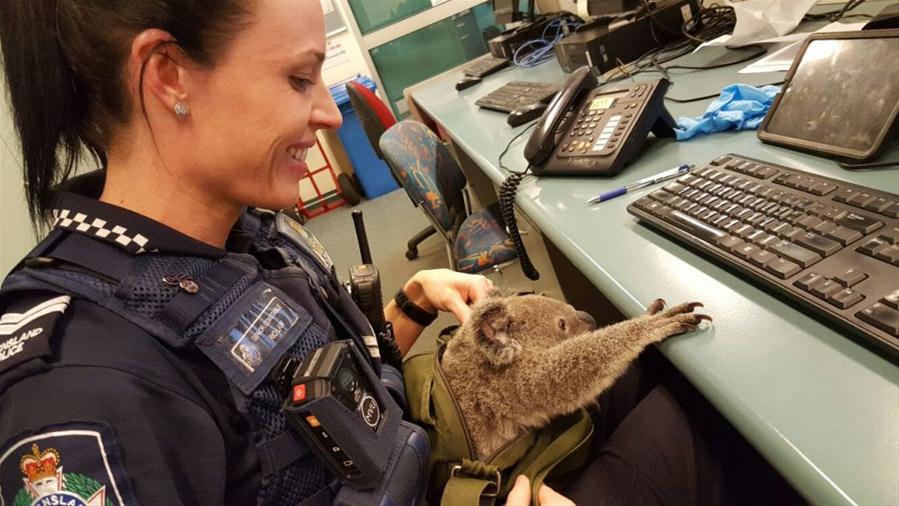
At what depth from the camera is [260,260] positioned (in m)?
0.90

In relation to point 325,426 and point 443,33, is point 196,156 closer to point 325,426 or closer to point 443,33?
point 325,426

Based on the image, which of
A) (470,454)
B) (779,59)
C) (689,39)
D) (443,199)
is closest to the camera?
(470,454)

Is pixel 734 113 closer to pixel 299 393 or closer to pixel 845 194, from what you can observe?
pixel 845 194

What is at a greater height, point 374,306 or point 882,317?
point 882,317

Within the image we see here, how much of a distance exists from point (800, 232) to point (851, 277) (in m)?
0.11

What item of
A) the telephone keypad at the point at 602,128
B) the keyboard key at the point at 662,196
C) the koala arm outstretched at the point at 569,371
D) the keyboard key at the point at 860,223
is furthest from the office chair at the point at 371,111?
the keyboard key at the point at 860,223

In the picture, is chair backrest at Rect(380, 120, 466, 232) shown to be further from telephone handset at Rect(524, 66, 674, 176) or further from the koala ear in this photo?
the koala ear

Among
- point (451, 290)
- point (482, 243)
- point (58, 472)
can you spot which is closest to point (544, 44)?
point (482, 243)

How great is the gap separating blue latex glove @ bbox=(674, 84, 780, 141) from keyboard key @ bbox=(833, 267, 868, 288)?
0.56 metres

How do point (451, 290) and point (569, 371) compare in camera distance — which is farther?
point (451, 290)

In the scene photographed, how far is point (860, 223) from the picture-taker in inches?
24.7

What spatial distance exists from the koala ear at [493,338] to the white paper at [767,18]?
111 cm

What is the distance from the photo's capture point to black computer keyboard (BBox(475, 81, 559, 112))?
1.83 m

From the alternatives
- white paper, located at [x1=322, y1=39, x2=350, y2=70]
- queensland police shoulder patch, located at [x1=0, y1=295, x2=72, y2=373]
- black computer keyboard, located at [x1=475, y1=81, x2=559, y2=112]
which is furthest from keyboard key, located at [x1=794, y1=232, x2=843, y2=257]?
white paper, located at [x1=322, y1=39, x2=350, y2=70]
